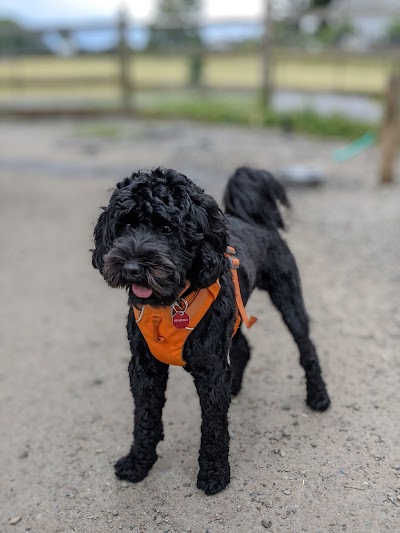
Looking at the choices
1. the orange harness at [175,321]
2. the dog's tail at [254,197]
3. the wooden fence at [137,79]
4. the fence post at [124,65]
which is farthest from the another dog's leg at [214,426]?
the fence post at [124,65]

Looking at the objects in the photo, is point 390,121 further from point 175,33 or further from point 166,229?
point 175,33

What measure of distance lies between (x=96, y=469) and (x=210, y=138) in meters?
9.32

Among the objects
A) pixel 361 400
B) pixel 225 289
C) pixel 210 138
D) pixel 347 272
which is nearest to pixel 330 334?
pixel 361 400

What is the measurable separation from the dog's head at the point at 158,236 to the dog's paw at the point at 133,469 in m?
1.06

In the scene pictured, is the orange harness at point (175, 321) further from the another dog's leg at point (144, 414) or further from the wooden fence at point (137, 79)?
the wooden fence at point (137, 79)

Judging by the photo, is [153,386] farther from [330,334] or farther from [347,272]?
[347,272]

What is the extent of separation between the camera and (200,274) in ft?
8.45

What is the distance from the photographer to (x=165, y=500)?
9.82 feet

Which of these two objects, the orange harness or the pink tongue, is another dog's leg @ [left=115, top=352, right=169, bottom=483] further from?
the pink tongue

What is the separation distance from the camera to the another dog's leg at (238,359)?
12.4 feet

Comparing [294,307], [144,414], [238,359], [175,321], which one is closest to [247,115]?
[238,359]

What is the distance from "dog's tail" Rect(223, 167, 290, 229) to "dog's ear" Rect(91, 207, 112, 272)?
3.51 ft

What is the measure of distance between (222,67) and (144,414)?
13.1 metres

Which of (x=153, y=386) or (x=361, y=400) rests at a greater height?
(x=153, y=386)
